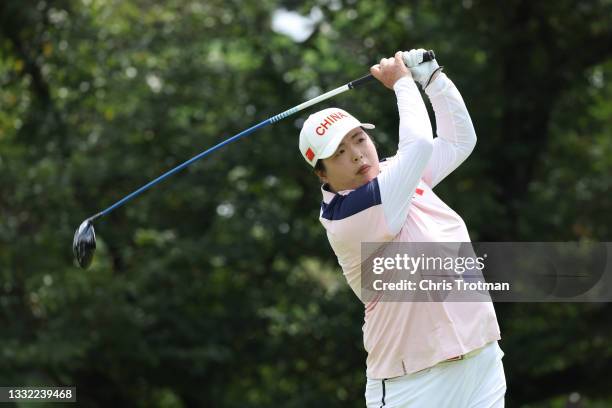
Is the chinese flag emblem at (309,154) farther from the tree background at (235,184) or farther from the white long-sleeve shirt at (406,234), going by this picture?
the tree background at (235,184)

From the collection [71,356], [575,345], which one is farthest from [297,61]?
[575,345]

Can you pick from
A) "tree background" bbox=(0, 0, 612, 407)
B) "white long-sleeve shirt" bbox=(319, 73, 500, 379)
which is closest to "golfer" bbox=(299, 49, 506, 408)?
"white long-sleeve shirt" bbox=(319, 73, 500, 379)

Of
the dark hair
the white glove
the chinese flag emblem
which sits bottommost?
the dark hair

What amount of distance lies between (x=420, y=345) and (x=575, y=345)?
738 centimetres

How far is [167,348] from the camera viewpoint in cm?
975

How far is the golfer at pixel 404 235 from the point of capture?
3453 millimetres

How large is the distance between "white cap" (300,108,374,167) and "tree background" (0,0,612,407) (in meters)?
5.12

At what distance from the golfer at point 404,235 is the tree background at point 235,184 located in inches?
202

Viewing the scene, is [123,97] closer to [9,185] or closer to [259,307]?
[9,185]

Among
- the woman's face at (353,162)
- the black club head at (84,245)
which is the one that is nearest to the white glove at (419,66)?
the woman's face at (353,162)

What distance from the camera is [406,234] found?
351cm

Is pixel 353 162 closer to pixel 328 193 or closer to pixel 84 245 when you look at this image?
pixel 328 193

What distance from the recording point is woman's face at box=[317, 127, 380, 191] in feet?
11.9

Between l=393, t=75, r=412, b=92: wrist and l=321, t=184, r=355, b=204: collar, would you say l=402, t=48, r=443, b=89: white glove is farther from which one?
l=321, t=184, r=355, b=204: collar
